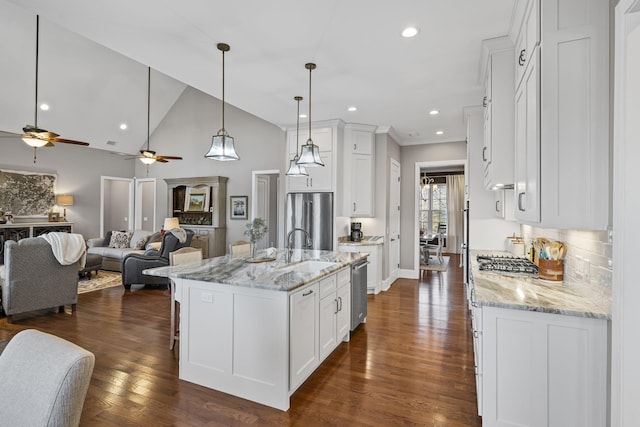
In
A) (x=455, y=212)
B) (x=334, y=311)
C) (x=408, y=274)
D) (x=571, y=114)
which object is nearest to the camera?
(x=571, y=114)

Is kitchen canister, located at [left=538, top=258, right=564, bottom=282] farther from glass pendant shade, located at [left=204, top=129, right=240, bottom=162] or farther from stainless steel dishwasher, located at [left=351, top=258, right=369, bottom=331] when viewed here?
glass pendant shade, located at [left=204, top=129, right=240, bottom=162]

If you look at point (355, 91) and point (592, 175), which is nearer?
point (592, 175)

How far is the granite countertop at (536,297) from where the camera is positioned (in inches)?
66.7

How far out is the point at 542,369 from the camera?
1.75 m

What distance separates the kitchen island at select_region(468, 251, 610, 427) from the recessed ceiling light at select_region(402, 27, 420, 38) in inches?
83.7

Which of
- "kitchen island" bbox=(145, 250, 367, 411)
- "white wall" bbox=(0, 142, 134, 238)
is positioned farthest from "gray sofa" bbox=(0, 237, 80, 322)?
"white wall" bbox=(0, 142, 134, 238)

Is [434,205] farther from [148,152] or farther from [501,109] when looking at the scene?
[501,109]

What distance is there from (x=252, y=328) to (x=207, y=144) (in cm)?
719

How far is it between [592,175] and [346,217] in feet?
13.5

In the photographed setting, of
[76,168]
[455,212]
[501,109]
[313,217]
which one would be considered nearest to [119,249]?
[76,168]

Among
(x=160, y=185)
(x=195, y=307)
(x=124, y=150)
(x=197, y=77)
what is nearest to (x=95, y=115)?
(x=124, y=150)

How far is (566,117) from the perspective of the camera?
1728mm

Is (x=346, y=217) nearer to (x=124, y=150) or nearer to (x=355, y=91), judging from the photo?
(x=355, y=91)

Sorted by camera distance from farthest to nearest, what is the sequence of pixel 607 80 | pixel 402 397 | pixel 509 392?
1. pixel 402 397
2. pixel 509 392
3. pixel 607 80
